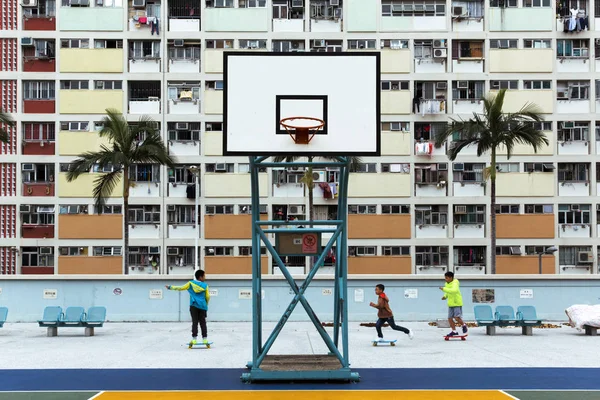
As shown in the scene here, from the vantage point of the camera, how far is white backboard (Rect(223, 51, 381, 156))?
13.4 m

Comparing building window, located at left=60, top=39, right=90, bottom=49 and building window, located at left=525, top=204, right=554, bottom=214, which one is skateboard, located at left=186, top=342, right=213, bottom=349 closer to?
building window, located at left=60, top=39, right=90, bottom=49

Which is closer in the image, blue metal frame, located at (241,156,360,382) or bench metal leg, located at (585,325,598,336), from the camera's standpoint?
blue metal frame, located at (241,156,360,382)

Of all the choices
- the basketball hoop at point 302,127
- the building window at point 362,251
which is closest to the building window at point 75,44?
the building window at point 362,251

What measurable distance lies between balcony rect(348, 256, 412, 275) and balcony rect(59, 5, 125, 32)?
18743 mm

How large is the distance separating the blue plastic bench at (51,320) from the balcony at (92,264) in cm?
2090

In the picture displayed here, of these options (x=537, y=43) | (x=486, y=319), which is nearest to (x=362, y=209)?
(x=537, y=43)

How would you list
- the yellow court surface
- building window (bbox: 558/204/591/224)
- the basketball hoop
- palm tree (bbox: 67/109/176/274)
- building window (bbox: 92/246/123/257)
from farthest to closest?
1. building window (bbox: 558/204/591/224)
2. building window (bbox: 92/246/123/257)
3. palm tree (bbox: 67/109/176/274)
4. the basketball hoop
5. the yellow court surface

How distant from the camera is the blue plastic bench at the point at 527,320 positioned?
21.9m

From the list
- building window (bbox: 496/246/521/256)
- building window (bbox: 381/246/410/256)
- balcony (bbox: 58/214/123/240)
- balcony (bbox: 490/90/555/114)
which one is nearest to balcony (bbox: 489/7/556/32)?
balcony (bbox: 490/90/555/114)

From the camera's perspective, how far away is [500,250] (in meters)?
43.5

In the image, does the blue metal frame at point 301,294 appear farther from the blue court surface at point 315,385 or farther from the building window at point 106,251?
the building window at point 106,251

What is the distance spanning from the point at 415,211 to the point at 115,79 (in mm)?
18537

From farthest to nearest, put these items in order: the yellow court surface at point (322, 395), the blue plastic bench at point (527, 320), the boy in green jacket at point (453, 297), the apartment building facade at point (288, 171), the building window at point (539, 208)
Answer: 1. the building window at point (539, 208)
2. the apartment building facade at point (288, 171)
3. the blue plastic bench at point (527, 320)
4. the boy in green jacket at point (453, 297)
5. the yellow court surface at point (322, 395)

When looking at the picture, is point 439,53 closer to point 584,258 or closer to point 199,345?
point 584,258
